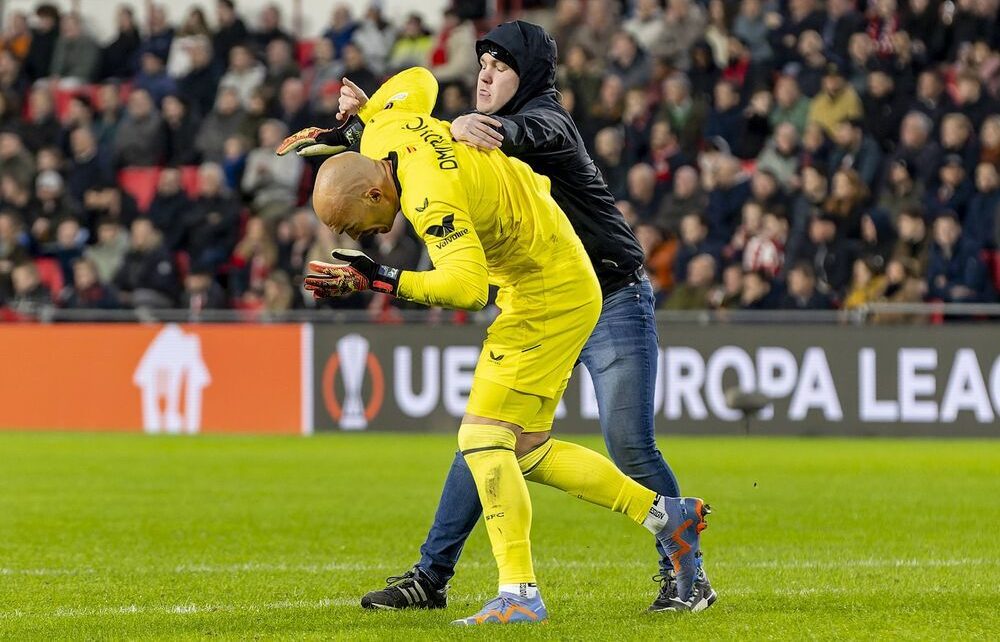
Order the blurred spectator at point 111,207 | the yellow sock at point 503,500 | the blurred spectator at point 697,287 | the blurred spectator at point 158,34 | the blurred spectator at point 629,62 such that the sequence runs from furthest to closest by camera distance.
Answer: the blurred spectator at point 158,34 → the blurred spectator at point 111,207 → the blurred spectator at point 629,62 → the blurred spectator at point 697,287 → the yellow sock at point 503,500

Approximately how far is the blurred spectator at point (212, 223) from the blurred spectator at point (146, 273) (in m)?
0.43

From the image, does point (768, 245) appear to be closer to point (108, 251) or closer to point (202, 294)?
point (202, 294)

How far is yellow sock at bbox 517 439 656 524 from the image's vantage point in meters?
6.56

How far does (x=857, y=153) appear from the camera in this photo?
18812 mm

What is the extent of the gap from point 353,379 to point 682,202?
164 inches

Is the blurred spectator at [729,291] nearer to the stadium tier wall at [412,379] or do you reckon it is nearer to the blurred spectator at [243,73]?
the stadium tier wall at [412,379]

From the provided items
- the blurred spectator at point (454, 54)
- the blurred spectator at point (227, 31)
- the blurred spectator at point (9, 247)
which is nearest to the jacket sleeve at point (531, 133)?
the blurred spectator at point (454, 54)

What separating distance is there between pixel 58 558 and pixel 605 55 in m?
14.2

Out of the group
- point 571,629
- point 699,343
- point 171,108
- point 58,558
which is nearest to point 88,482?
point 58,558

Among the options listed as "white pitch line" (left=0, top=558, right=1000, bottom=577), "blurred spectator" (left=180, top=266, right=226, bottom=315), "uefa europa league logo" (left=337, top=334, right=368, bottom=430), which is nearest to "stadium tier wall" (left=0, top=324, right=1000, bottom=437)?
"uefa europa league logo" (left=337, top=334, right=368, bottom=430)

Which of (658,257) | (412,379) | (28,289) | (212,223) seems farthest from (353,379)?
(28,289)

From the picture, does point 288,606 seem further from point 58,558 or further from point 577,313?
point 58,558

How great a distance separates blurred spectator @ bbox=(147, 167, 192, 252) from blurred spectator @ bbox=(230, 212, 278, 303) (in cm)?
96

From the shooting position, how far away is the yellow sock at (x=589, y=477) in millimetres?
6559
